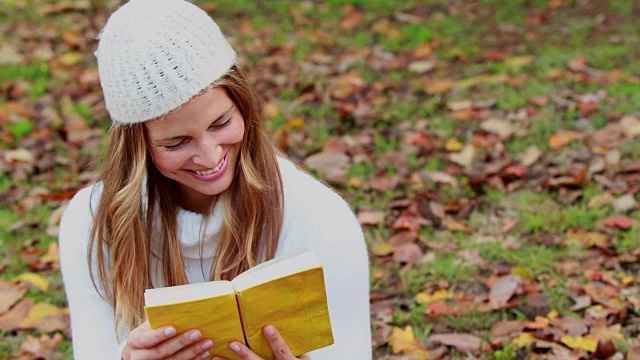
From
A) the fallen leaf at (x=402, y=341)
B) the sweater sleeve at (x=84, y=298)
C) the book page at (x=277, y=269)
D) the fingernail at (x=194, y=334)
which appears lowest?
the fallen leaf at (x=402, y=341)

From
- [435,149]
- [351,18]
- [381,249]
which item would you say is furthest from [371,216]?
[351,18]

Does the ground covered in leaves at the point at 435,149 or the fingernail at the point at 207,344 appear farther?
the ground covered in leaves at the point at 435,149

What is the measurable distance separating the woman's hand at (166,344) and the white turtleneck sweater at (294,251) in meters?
0.25

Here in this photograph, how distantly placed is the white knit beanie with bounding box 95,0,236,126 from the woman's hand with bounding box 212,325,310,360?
50 centimetres

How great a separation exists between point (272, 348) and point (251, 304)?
15cm

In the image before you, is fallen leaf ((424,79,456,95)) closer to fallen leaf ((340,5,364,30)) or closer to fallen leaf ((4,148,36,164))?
fallen leaf ((340,5,364,30))

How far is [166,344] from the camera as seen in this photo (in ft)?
5.59

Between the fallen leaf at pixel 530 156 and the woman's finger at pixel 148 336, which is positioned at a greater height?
the woman's finger at pixel 148 336

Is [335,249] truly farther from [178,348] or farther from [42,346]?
[42,346]

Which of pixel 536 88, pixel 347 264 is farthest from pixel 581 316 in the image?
pixel 536 88

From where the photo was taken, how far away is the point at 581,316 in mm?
2760

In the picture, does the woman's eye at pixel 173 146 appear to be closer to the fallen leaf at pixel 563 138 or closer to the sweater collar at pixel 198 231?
the sweater collar at pixel 198 231

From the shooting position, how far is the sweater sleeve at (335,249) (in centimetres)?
199

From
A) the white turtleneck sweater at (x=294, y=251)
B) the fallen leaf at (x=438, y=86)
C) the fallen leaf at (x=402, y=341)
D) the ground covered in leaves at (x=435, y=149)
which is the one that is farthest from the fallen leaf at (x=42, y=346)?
the fallen leaf at (x=438, y=86)
